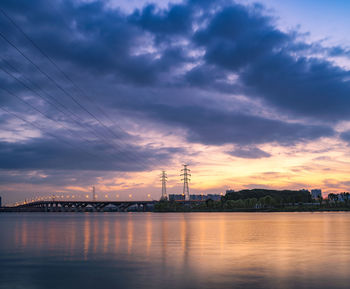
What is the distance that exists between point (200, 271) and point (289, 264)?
756cm

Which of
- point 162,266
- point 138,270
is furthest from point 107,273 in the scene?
point 162,266

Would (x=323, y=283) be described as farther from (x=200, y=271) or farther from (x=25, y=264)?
(x=25, y=264)

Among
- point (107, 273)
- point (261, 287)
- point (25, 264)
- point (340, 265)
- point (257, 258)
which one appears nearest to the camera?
point (261, 287)

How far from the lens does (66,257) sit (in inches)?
1308

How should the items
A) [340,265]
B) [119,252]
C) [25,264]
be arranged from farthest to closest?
[119,252]
[25,264]
[340,265]

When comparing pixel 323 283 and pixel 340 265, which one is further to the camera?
pixel 340 265

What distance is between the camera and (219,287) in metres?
20.4

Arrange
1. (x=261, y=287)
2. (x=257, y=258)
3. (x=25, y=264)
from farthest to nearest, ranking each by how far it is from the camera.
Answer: (x=257, y=258), (x=25, y=264), (x=261, y=287)

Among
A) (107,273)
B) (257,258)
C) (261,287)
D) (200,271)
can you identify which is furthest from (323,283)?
(107,273)

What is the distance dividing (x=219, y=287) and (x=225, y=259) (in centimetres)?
1101

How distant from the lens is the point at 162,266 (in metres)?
27.9

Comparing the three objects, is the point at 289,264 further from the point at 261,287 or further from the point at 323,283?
the point at 261,287

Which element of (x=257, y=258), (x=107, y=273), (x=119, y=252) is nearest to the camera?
(x=107, y=273)

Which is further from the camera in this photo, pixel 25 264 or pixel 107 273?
pixel 25 264
